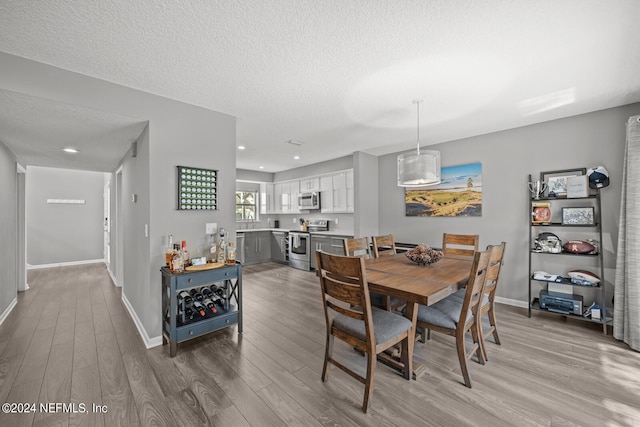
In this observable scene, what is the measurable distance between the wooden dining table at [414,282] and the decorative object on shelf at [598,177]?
6.26 ft

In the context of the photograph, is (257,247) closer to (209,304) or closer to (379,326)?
(209,304)

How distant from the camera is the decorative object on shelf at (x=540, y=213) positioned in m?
3.32

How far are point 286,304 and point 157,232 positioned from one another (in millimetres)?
1936

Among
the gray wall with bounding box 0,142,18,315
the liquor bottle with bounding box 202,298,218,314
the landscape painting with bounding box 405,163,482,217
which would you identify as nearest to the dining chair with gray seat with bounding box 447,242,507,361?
the landscape painting with bounding box 405,163,482,217

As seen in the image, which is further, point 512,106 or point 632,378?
point 512,106

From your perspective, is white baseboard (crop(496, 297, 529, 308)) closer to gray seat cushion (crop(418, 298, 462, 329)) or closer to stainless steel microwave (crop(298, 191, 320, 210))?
gray seat cushion (crop(418, 298, 462, 329))

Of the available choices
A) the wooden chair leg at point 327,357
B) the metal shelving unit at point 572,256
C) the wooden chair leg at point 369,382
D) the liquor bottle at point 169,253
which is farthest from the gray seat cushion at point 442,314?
the liquor bottle at point 169,253

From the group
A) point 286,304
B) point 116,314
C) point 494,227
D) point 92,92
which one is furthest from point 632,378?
point 116,314

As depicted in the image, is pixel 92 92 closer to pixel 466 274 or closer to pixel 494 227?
pixel 466 274

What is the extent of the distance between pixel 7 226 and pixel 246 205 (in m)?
4.34

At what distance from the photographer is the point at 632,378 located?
2.03m

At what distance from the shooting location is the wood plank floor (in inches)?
65.2

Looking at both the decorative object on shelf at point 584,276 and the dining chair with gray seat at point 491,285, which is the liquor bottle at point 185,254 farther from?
the decorative object on shelf at point 584,276

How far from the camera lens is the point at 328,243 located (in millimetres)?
5418
